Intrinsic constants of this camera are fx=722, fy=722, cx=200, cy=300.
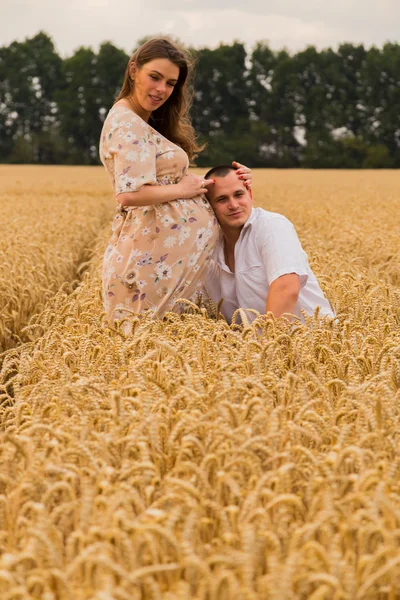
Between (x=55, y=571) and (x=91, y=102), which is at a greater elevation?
(x=91, y=102)

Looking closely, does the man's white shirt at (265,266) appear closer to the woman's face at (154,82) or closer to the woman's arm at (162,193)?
the woman's arm at (162,193)

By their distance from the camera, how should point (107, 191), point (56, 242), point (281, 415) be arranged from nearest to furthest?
point (281, 415) < point (56, 242) < point (107, 191)

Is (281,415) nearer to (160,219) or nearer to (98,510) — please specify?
(98,510)

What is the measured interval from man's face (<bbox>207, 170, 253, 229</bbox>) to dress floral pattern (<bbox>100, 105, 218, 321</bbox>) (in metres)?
0.10

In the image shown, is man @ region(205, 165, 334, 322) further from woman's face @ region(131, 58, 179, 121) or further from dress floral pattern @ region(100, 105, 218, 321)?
woman's face @ region(131, 58, 179, 121)

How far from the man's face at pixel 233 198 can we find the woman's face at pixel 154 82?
0.56 m

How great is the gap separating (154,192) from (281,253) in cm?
77

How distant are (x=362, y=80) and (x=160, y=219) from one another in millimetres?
58216

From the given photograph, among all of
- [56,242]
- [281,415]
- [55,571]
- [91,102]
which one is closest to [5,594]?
[55,571]

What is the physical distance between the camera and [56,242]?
8477mm

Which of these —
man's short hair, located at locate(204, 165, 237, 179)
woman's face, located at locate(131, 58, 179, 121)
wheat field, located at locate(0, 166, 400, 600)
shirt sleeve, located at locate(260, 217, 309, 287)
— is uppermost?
woman's face, located at locate(131, 58, 179, 121)

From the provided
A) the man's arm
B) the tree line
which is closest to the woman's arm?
the man's arm

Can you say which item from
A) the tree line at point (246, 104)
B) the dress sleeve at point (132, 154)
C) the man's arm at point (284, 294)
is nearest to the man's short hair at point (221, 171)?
the dress sleeve at point (132, 154)

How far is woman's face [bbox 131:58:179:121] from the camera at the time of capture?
3.98m
